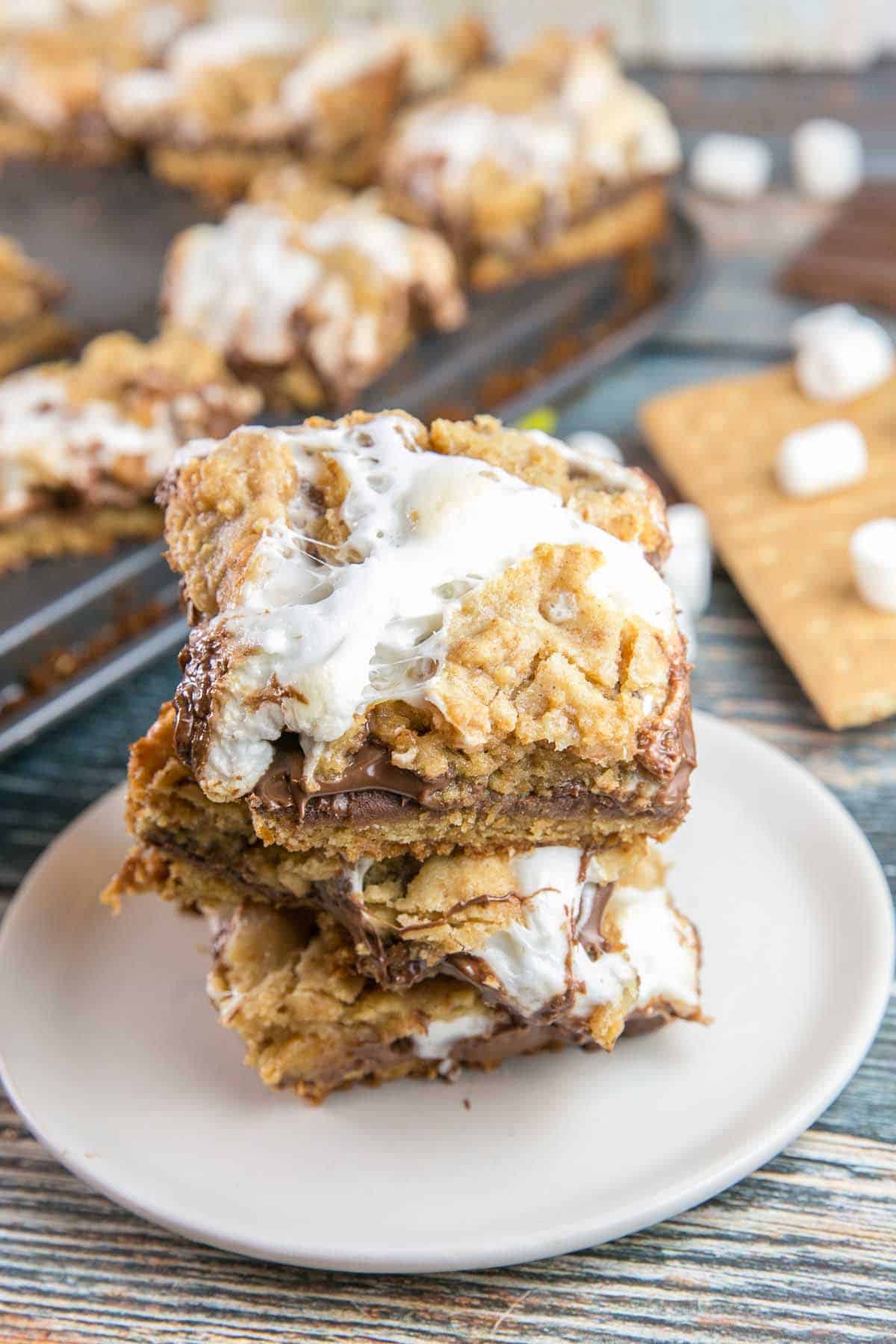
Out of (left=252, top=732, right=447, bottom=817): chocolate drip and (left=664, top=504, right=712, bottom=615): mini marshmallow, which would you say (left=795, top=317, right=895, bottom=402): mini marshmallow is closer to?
(left=664, top=504, right=712, bottom=615): mini marshmallow

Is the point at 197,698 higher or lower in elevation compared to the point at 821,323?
higher

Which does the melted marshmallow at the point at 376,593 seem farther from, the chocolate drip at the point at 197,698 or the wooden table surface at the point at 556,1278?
the wooden table surface at the point at 556,1278

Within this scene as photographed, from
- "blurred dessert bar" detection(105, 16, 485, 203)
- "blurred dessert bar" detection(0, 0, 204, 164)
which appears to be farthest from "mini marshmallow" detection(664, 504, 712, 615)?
"blurred dessert bar" detection(0, 0, 204, 164)

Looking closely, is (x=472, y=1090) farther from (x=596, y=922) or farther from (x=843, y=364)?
(x=843, y=364)

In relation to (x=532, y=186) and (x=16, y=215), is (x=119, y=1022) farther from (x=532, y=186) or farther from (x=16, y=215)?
(x=16, y=215)

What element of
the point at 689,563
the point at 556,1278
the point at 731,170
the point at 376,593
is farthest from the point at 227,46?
the point at 556,1278

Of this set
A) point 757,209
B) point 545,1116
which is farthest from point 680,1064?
point 757,209
